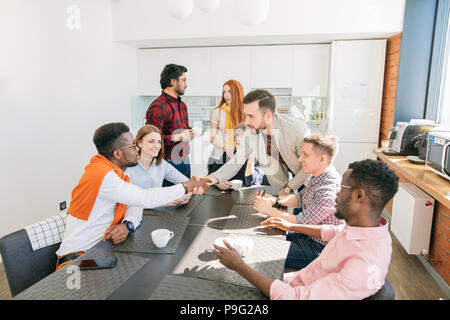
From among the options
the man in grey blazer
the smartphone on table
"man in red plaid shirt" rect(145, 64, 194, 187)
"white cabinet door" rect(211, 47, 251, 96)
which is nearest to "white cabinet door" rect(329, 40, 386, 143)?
"white cabinet door" rect(211, 47, 251, 96)

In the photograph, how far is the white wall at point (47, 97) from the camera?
2781 mm

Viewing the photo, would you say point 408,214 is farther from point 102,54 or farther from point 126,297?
point 102,54

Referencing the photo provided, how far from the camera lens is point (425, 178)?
223cm

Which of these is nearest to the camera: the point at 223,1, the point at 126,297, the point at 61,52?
the point at 126,297

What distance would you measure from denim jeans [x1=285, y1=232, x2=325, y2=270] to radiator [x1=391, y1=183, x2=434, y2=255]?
4.73 feet

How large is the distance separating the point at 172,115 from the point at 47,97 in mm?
1338

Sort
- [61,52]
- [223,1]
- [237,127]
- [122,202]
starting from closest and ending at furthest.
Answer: [122,202], [237,127], [61,52], [223,1]

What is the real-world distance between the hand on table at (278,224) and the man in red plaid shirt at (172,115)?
1636 millimetres

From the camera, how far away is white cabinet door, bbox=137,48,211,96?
181 inches

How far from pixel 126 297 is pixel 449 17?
391cm

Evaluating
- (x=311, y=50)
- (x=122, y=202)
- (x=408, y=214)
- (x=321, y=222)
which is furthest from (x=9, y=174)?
(x=311, y=50)

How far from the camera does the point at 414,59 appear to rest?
354cm

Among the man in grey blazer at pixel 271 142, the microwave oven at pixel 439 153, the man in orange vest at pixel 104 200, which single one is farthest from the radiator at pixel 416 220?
the man in orange vest at pixel 104 200

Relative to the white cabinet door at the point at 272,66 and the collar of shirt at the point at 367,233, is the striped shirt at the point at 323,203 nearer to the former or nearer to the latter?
the collar of shirt at the point at 367,233
